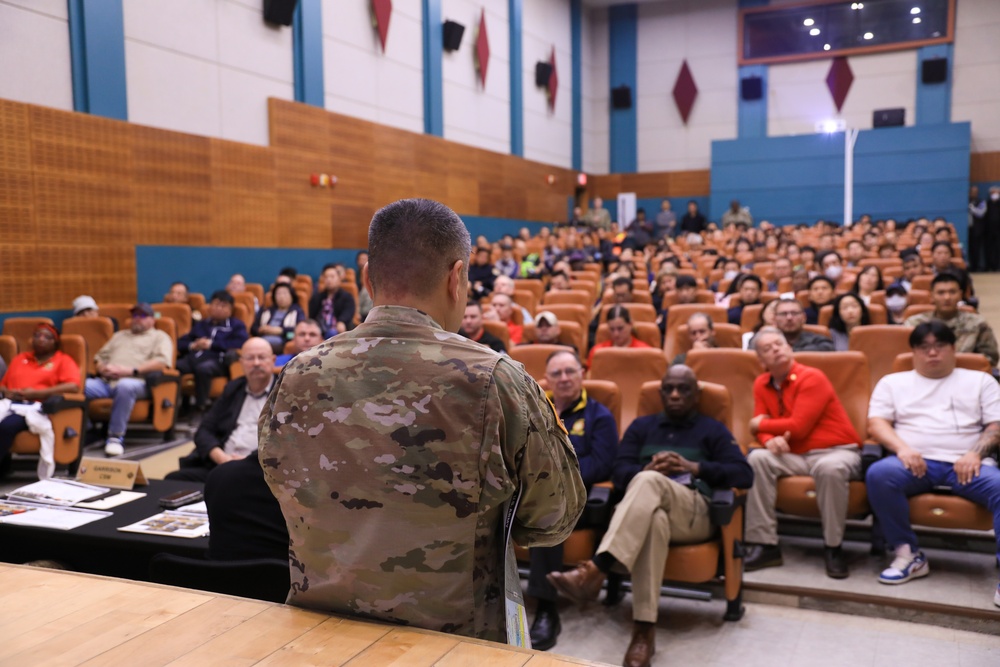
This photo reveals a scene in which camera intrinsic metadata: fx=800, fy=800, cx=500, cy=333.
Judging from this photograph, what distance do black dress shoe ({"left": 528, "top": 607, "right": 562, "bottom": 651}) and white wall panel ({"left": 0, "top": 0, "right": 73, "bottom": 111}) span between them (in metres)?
6.55

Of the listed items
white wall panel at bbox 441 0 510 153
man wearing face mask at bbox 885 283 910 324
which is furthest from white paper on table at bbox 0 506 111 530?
white wall panel at bbox 441 0 510 153

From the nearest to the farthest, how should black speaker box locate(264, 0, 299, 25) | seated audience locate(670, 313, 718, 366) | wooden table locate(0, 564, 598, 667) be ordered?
wooden table locate(0, 564, 598, 667) < seated audience locate(670, 313, 718, 366) < black speaker box locate(264, 0, 299, 25)

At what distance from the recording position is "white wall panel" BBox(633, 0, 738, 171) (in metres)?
18.0

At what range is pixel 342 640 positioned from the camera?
1274 mm

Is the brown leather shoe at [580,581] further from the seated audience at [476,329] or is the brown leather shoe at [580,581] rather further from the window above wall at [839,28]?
the window above wall at [839,28]

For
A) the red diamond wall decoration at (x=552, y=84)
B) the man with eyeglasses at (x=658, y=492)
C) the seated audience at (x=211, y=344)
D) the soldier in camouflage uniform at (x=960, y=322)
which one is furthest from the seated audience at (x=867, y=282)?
the red diamond wall decoration at (x=552, y=84)

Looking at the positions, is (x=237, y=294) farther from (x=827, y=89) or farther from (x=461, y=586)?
(x=827, y=89)

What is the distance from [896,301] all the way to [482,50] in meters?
9.78

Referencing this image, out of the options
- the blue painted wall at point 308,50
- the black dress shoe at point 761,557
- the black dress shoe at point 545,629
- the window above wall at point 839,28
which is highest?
the window above wall at point 839,28

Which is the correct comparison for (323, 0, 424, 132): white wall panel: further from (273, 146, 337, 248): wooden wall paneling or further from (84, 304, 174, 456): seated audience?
(84, 304, 174, 456): seated audience

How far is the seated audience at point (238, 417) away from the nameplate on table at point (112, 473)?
730mm

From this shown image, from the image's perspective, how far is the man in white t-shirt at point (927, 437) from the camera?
3.26m

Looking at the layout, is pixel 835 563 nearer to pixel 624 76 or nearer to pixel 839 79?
pixel 839 79

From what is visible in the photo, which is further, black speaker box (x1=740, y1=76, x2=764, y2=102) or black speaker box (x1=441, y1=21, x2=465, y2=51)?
black speaker box (x1=740, y1=76, x2=764, y2=102)
